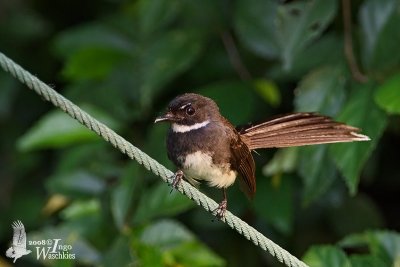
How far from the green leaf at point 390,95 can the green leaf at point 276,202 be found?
88cm

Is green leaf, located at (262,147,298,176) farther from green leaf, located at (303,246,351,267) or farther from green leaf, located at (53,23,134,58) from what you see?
green leaf, located at (53,23,134,58)

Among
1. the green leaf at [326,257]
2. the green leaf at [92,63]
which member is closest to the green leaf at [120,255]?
the green leaf at [326,257]

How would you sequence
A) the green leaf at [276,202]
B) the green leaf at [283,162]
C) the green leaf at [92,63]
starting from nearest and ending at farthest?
the green leaf at [283,162] → the green leaf at [276,202] → the green leaf at [92,63]

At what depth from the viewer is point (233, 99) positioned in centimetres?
395

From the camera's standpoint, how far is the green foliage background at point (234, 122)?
349 cm

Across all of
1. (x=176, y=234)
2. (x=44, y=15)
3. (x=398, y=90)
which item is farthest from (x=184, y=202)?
(x=44, y=15)

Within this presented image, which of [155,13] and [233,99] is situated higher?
[155,13]

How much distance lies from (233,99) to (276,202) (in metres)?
0.55

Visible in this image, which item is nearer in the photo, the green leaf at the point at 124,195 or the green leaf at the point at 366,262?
the green leaf at the point at 366,262

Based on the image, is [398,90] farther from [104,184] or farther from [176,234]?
[104,184]

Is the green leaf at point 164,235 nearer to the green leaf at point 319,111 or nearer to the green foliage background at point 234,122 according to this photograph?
the green foliage background at point 234,122

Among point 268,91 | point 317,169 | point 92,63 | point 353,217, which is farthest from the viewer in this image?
point 92,63

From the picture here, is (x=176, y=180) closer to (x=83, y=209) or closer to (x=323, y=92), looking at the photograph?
(x=323, y=92)

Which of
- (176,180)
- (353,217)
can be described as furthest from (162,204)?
(353,217)
